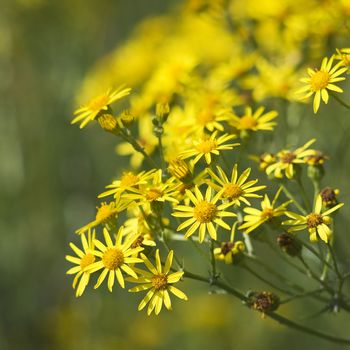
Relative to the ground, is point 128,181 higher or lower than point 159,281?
higher

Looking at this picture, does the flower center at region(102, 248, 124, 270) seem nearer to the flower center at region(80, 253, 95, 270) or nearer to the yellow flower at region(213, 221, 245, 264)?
the flower center at region(80, 253, 95, 270)

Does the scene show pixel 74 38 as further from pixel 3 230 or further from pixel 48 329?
pixel 48 329

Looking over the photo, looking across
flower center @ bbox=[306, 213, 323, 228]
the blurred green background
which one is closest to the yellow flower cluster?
flower center @ bbox=[306, 213, 323, 228]

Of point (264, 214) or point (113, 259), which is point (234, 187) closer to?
point (264, 214)

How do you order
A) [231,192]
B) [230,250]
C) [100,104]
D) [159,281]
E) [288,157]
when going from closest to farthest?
[159,281], [231,192], [230,250], [288,157], [100,104]

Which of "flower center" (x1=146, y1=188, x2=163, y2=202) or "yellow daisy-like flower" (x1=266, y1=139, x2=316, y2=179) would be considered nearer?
"flower center" (x1=146, y1=188, x2=163, y2=202)

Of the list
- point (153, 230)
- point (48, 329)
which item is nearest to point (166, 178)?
point (153, 230)

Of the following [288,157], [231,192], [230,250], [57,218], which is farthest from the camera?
[57,218]

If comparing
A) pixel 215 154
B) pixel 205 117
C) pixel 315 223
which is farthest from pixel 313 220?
pixel 205 117
